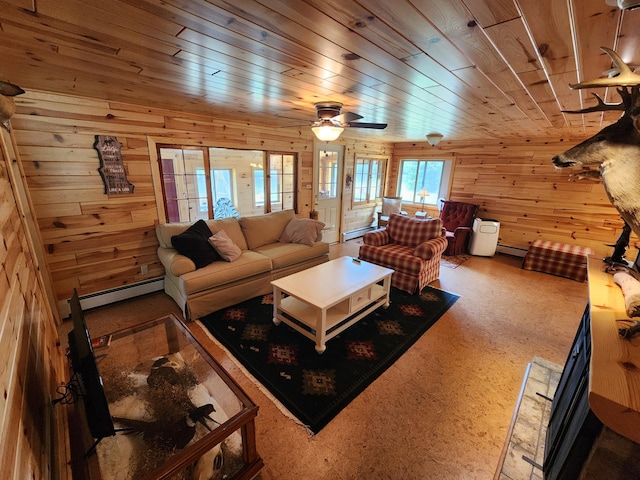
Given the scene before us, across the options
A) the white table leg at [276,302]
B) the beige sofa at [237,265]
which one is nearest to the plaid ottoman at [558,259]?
the beige sofa at [237,265]

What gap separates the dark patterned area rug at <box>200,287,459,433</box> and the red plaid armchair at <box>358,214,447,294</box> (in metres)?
0.36

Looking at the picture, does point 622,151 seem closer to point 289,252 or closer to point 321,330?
point 321,330

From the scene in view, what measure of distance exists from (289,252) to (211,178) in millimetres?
1788

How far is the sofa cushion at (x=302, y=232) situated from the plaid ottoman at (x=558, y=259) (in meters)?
3.47

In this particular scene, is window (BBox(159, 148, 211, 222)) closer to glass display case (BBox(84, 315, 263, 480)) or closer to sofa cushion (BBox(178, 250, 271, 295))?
sofa cushion (BBox(178, 250, 271, 295))

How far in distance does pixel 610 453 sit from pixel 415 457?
3.14 ft

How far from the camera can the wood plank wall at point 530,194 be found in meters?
4.30

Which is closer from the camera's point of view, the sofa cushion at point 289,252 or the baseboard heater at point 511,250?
the sofa cushion at point 289,252

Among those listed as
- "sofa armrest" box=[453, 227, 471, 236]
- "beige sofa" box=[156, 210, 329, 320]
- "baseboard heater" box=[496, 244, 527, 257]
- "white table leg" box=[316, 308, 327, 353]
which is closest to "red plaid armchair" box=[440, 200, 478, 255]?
"sofa armrest" box=[453, 227, 471, 236]

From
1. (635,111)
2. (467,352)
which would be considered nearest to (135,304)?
(467,352)

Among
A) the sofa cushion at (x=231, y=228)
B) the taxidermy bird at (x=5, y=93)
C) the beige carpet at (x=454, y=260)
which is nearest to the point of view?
the taxidermy bird at (x=5, y=93)

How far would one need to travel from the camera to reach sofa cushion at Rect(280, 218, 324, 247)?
12.5 ft

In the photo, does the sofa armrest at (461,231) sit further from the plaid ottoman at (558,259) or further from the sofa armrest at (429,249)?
the sofa armrest at (429,249)

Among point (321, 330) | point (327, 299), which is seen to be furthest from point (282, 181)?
point (321, 330)
